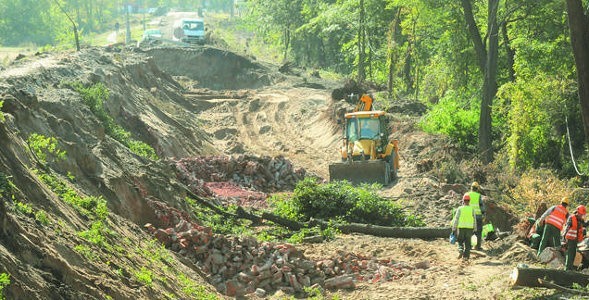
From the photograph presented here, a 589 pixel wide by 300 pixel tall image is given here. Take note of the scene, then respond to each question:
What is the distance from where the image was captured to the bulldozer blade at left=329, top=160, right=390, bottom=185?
2830 cm

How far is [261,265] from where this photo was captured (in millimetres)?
16078

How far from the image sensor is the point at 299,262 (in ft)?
53.2

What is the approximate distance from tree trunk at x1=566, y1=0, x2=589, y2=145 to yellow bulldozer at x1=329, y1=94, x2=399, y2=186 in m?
14.1

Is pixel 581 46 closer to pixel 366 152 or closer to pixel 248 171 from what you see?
pixel 366 152

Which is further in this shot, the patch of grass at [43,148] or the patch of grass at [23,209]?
the patch of grass at [43,148]

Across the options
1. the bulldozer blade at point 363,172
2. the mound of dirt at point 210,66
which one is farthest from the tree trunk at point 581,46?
the mound of dirt at point 210,66

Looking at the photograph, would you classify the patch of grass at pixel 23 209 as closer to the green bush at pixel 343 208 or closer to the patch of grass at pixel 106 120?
the green bush at pixel 343 208

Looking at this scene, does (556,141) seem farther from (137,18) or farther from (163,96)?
(137,18)

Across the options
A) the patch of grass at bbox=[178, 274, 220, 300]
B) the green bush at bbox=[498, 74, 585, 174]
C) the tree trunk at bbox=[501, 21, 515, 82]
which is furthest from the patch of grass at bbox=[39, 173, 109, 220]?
the tree trunk at bbox=[501, 21, 515, 82]

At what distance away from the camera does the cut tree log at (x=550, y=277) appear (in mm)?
14250

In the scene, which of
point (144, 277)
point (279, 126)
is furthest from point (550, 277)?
point (279, 126)

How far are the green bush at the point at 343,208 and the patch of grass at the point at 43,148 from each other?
7.93 meters

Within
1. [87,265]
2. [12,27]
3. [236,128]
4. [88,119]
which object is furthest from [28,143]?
[12,27]

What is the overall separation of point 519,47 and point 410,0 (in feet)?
22.6
